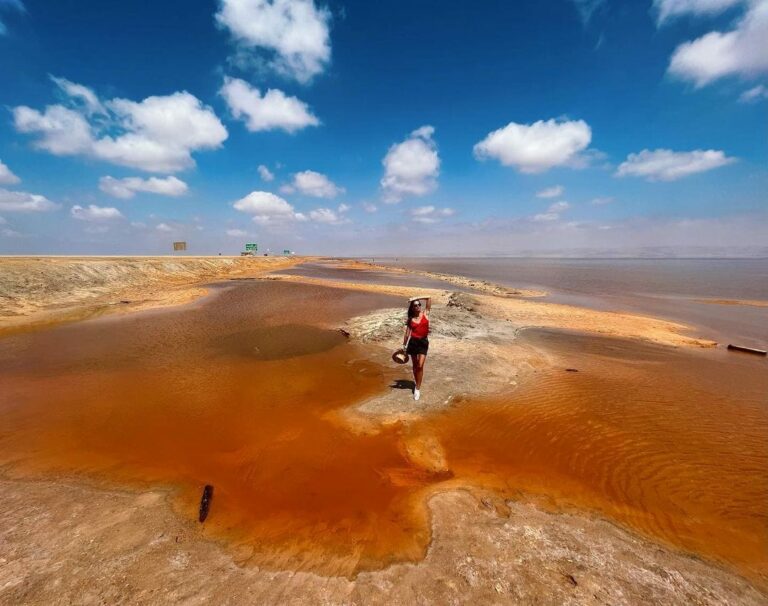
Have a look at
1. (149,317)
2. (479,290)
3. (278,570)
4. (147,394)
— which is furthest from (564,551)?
(479,290)

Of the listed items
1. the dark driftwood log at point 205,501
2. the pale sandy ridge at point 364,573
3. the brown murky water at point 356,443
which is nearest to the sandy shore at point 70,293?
the brown murky water at point 356,443

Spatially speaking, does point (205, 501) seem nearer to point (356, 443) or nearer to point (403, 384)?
point (356, 443)

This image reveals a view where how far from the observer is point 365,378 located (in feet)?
34.0

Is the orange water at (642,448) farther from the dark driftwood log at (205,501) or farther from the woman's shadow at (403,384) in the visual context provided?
the dark driftwood log at (205,501)

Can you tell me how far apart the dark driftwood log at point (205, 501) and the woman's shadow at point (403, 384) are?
5.45m

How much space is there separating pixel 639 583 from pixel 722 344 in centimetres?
1743

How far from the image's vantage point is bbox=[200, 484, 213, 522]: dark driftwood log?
15.3 feet

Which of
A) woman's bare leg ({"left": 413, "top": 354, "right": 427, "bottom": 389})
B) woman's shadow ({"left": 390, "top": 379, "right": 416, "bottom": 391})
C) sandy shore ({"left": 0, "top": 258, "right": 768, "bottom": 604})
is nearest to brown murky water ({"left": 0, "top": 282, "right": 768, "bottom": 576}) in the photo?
sandy shore ({"left": 0, "top": 258, "right": 768, "bottom": 604})

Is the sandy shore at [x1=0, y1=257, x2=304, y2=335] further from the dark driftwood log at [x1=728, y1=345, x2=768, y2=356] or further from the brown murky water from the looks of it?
the dark driftwood log at [x1=728, y1=345, x2=768, y2=356]

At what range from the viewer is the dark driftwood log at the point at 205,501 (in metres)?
4.66

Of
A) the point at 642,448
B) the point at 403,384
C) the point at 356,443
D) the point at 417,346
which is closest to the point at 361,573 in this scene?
the point at 356,443

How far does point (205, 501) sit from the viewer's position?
16.0 feet

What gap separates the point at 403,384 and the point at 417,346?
163cm

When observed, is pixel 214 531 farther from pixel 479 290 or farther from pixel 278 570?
pixel 479 290
